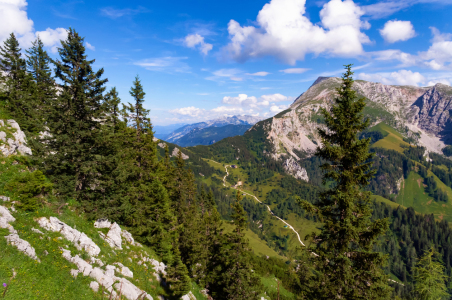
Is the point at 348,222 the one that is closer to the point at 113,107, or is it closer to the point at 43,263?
the point at 43,263

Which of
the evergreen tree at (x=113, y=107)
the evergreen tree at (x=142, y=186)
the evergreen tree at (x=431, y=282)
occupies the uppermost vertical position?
the evergreen tree at (x=113, y=107)

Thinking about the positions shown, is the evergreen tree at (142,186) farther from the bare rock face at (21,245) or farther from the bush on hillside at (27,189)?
the bare rock face at (21,245)

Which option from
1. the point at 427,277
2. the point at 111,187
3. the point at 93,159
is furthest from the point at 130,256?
the point at 427,277

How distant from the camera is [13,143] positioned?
2217 cm

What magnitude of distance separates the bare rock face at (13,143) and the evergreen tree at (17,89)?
7.00 feet

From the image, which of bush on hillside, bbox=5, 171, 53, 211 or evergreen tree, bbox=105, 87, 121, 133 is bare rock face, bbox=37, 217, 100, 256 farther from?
evergreen tree, bbox=105, 87, 121, 133

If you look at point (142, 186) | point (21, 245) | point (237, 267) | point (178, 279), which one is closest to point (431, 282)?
point (237, 267)

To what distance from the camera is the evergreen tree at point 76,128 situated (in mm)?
19766

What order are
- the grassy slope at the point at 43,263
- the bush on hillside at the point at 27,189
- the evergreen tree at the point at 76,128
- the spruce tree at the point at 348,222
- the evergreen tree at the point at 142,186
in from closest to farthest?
the grassy slope at the point at 43,263, the bush on hillside at the point at 27,189, the spruce tree at the point at 348,222, the evergreen tree at the point at 76,128, the evergreen tree at the point at 142,186

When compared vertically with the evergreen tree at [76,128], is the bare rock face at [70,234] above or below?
below

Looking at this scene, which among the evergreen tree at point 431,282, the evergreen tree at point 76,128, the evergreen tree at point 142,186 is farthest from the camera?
the evergreen tree at point 142,186

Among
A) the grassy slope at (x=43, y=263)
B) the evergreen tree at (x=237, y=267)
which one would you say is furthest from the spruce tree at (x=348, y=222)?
the grassy slope at (x=43, y=263)

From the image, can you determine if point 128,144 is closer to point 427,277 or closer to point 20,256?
point 20,256

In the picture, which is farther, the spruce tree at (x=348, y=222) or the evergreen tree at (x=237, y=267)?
the evergreen tree at (x=237, y=267)
